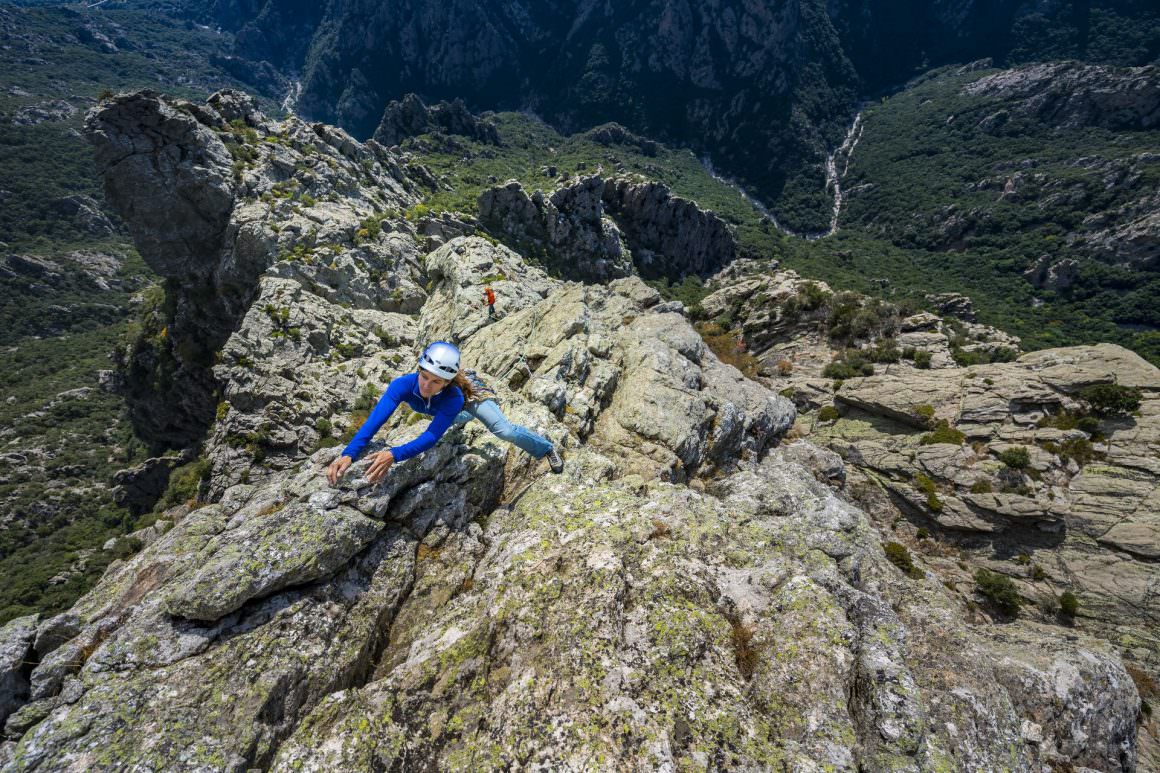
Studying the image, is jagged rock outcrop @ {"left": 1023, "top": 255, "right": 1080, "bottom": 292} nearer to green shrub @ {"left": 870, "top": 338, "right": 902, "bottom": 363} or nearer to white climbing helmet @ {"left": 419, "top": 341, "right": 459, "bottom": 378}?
green shrub @ {"left": 870, "top": 338, "right": 902, "bottom": 363}

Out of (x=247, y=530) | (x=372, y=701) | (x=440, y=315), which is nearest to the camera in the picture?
(x=372, y=701)

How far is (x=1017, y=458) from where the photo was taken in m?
18.1

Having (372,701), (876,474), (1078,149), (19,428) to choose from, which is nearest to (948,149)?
(1078,149)

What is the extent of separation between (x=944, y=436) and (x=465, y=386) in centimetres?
2361

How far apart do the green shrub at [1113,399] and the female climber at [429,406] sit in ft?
88.3

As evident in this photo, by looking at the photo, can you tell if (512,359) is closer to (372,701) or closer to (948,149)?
(372,701)

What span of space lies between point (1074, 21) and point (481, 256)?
32838 cm

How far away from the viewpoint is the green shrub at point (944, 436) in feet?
66.0

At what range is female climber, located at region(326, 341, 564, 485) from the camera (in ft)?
27.6

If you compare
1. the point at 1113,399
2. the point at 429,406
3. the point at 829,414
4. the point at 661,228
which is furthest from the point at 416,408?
the point at 661,228

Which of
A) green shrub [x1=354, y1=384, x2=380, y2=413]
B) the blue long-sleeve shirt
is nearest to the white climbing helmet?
the blue long-sleeve shirt

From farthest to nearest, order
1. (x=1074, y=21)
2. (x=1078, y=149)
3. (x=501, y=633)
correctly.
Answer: (x=1074, y=21) → (x=1078, y=149) → (x=501, y=633)

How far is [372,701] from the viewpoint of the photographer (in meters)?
6.45

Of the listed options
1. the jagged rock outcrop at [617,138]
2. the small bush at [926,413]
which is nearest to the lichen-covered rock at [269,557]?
the small bush at [926,413]
